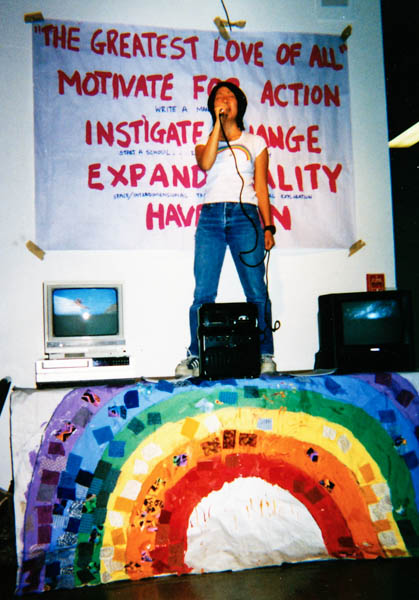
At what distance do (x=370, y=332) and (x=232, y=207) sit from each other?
34.3 inches

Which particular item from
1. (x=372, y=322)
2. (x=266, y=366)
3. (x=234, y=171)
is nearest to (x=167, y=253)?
(x=234, y=171)

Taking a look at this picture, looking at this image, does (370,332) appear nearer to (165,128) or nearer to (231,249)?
(231,249)

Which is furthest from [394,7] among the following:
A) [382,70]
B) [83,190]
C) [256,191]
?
[83,190]

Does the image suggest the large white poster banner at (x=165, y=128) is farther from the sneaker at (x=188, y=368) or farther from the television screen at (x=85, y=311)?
the sneaker at (x=188, y=368)

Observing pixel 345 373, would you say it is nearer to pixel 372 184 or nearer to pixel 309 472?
pixel 309 472

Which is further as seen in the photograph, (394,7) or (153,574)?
(394,7)

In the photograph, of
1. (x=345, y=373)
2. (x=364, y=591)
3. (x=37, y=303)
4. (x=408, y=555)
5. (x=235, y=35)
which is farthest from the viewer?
(x=235, y=35)

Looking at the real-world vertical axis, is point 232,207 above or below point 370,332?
above

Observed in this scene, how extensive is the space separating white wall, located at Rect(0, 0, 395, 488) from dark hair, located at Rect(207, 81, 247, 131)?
0.41m

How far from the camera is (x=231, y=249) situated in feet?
6.89

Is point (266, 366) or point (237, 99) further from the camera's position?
point (237, 99)

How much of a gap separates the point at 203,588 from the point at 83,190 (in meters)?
1.82

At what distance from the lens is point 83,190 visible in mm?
2137

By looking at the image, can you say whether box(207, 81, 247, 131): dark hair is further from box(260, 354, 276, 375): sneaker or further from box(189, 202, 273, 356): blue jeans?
box(260, 354, 276, 375): sneaker
